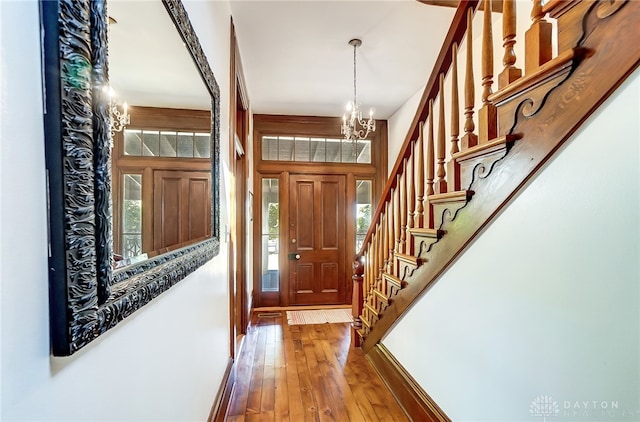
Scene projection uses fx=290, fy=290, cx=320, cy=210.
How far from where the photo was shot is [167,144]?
96 centimetres

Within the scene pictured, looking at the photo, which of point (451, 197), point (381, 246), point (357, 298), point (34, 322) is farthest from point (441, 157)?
point (357, 298)

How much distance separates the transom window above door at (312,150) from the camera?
426 centimetres

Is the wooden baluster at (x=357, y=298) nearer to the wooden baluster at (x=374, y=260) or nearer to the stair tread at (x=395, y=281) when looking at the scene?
the wooden baluster at (x=374, y=260)

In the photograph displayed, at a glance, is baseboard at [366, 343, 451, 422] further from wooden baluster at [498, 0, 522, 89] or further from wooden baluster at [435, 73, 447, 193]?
wooden baluster at [498, 0, 522, 89]

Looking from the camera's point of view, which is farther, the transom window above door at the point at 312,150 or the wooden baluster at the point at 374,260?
the transom window above door at the point at 312,150

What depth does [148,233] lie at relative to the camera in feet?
2.69

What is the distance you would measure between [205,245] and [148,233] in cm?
53

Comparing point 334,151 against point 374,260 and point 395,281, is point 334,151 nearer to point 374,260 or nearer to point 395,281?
point 374,260

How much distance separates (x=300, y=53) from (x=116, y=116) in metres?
2.43

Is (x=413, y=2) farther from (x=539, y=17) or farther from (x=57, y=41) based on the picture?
(x=57, y=41)

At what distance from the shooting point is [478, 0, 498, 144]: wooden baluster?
3.82 ft

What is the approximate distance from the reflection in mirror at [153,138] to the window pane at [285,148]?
3.00m

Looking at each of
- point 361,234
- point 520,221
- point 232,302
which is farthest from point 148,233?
point 361,234

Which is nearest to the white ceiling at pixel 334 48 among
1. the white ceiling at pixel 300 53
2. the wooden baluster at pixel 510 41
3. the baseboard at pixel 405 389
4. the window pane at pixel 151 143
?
the white ceiling at pixel 300 53
